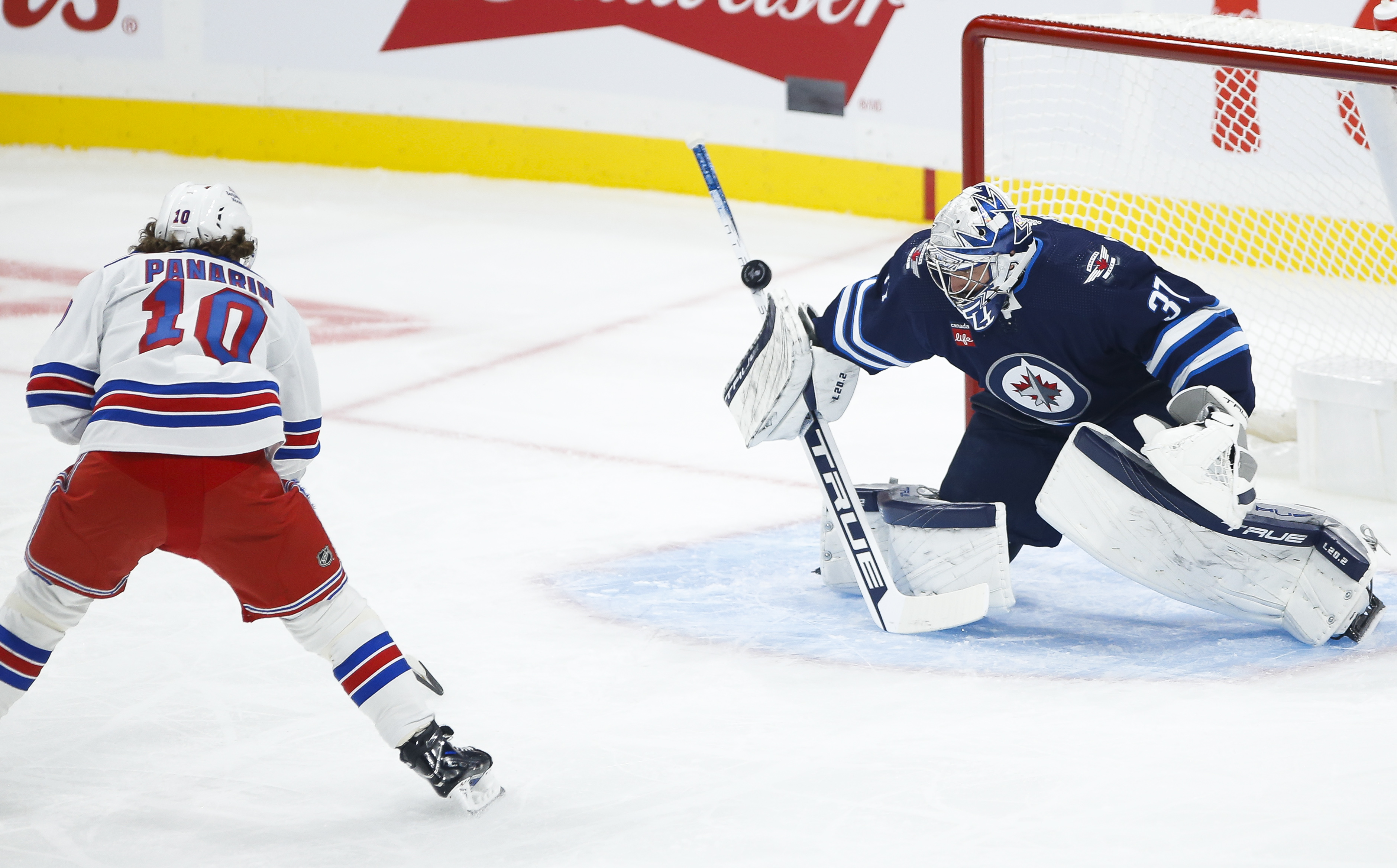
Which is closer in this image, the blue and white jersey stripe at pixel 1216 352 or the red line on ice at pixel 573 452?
the blue and white jersey stripe at pixel 1216 352

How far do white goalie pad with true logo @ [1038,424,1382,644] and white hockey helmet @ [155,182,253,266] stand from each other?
1361mm

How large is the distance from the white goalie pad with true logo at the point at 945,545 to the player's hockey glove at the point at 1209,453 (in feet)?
1.29

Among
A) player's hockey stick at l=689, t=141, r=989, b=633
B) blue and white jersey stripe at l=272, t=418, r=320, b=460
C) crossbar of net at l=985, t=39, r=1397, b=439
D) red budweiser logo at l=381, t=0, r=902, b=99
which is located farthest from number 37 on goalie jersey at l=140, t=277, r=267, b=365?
red budweiser logo at l=381, t=0, r=902, b=99

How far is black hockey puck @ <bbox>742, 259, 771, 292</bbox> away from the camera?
310 centimetres

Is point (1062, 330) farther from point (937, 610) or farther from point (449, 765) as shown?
point (449, 765)

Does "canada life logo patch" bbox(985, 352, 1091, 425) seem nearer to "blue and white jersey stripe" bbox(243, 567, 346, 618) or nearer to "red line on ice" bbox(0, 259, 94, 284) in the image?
"blue and white jersey stripe" bbox(243, 567, 346, 618)

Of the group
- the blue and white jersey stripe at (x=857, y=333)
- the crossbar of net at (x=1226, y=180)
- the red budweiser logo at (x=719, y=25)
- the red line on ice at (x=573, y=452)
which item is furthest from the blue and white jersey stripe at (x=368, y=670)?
the red budweiser logo at (x=719, y=25)

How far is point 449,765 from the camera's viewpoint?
7.44 feet

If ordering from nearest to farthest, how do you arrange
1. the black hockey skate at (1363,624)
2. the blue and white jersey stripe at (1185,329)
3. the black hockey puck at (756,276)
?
the blue and white jersey stripe at (1185,329) → the black hockey skate at (1363,624) → the black hockey puck at (756,276)

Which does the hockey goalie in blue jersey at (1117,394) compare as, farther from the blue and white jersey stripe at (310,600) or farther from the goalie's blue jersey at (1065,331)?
the blue and white jersey stripe at (310,600)

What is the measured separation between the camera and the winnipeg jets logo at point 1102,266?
278cm

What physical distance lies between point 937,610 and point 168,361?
1.40m

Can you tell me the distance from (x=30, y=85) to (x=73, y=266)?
85.1 inches

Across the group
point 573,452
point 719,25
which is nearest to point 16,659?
point 573,452
